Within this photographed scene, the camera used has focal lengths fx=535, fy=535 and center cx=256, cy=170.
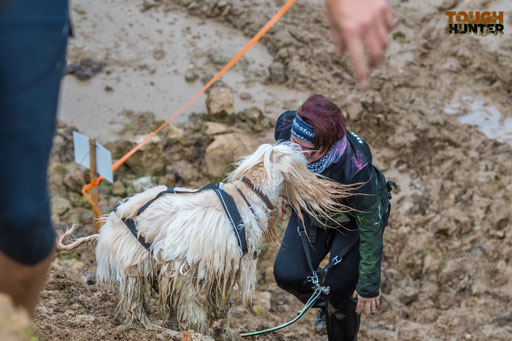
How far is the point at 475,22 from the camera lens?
8258mm

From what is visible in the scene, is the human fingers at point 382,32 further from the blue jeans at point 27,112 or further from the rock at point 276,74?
the rock at point 276,74

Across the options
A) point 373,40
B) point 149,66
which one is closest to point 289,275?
point 373,40

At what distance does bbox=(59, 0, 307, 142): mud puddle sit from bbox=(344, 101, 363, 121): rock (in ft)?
2.57

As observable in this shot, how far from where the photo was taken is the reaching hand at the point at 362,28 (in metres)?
1.25

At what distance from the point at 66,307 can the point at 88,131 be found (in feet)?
12.8

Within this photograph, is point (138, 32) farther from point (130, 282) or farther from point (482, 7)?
point (130, 282)

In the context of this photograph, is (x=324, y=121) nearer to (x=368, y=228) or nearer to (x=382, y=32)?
(x=368, y=228)

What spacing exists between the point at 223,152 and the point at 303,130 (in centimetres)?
288

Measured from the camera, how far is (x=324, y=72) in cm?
787

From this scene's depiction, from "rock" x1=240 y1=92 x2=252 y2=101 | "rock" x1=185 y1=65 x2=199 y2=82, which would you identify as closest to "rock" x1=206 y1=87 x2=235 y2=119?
"rock" x1=240 y1=92 x2=252 y2=101

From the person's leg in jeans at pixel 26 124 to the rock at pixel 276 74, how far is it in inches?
256

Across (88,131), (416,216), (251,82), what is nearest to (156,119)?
(88,131)

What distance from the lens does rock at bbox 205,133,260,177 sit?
595 centimetres

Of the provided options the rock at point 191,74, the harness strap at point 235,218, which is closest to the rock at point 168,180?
the rock at point 191,74
